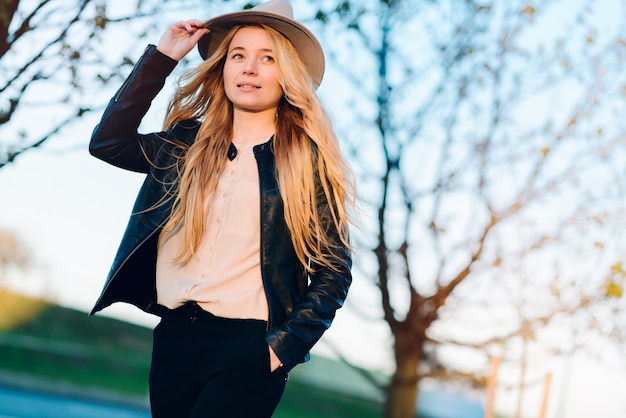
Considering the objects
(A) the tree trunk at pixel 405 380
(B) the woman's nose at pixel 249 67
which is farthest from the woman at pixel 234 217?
(A) the tree trunk at pixel 405 380

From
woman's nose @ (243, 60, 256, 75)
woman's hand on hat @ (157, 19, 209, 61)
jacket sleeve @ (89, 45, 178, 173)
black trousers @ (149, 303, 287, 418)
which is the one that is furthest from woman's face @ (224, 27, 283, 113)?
black trousers @ (149, 303, 287, 418)

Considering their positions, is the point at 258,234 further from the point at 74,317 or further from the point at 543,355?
the point at 74,317

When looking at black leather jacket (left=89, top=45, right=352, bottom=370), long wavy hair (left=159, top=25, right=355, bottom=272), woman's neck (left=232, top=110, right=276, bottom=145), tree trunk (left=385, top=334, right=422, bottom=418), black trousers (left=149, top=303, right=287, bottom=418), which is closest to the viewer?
black trousers (left=149, top=303, right=287, bottom=418)

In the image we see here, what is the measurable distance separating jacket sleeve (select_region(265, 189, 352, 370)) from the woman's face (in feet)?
1.54

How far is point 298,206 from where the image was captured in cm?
312

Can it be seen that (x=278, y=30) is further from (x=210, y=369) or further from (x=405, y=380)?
(x=405, y=380)

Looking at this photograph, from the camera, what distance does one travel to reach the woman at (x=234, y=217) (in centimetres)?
293

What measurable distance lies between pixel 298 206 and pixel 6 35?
2.57 meters

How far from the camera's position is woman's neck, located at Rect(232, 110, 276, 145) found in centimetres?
336

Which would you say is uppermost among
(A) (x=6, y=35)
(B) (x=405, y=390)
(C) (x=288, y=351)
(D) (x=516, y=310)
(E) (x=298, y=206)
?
(D) (x=516, y=310)

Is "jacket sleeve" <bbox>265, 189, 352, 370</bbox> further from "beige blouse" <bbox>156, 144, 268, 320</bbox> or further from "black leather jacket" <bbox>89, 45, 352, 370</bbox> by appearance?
"beige blouse" <bbox>156, 144, 268, 320</bbox>

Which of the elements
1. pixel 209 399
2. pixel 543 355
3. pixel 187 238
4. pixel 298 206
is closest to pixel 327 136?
pixel 298 206

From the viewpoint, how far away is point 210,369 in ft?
9.49

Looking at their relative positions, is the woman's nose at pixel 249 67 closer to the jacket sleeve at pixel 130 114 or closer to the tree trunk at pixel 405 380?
the jacket sleeve at pixel 130 114
